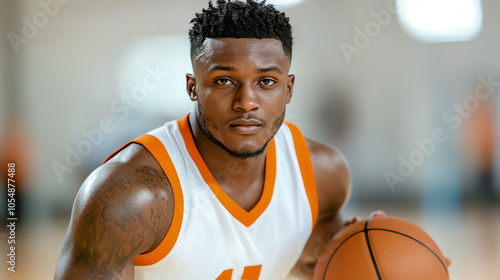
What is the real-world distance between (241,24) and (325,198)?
0.69 meters

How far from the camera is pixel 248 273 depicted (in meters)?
1.52

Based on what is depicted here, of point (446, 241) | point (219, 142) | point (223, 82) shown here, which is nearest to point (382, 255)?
point (219, 142)

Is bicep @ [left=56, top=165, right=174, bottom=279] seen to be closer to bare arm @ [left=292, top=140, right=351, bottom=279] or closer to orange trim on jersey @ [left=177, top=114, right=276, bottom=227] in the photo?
Result: orange trim on jersey @ [left=177, top=114, right=276, bottom=227]

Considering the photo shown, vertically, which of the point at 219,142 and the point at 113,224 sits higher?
the point at 219,142

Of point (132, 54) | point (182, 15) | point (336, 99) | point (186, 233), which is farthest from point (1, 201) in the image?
point (186, 233)

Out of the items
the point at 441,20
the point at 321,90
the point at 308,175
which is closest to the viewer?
the point at 308,175

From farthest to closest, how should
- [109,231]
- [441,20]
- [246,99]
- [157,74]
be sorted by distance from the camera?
[441,20]
[157,74]
[246,99]
[109,231]

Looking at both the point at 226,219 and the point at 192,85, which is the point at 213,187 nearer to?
the point at 226,219

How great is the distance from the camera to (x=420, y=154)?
205 inches

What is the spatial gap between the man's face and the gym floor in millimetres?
1759

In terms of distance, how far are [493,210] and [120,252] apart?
4172 mm

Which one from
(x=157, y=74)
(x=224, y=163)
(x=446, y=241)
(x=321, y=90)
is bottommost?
(x=446, y=241)

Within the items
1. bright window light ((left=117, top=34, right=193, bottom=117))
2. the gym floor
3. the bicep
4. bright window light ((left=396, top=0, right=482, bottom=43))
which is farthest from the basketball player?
bright window light ((left=396, top=0, right=482, bottom=43))

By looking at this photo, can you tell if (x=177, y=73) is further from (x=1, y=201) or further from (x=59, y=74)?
(x=1, y=201)
